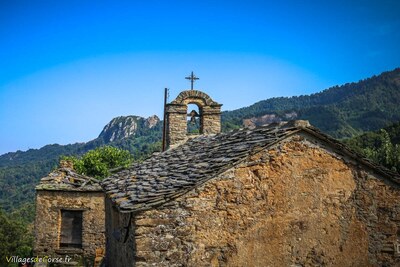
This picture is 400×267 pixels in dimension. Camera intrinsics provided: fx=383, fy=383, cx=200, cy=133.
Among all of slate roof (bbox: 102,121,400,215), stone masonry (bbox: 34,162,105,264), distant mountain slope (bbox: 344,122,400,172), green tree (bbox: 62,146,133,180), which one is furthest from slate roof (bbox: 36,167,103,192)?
distant mountain slope (bbox: 344,122,400,172)

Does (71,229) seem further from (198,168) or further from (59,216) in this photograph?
(198,168)

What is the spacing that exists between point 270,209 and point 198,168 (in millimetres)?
1337

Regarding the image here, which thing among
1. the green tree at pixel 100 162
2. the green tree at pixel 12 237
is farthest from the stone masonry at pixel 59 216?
the green tree at pixel 12 237

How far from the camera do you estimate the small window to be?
1404 centimetres

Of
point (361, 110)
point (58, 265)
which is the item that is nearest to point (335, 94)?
point (361, 110)

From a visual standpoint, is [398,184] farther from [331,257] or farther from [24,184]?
[24,184]

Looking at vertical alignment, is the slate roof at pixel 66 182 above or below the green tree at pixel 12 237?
above

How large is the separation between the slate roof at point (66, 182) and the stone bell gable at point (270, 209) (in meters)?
7.79

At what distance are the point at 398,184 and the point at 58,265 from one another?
11.7m

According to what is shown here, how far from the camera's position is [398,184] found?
6.48 metres

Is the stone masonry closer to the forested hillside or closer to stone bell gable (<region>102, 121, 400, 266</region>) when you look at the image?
stone bell gable (<region>102, 121, 400, 266</region>)

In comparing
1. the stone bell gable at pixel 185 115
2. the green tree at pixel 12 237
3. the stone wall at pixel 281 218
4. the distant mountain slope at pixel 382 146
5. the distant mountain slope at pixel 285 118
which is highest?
the distant mountain slope at pixel 285 118

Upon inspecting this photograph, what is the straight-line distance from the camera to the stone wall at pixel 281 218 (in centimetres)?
551

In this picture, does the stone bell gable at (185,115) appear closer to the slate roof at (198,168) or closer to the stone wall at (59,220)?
the slate roof at (198,168)
